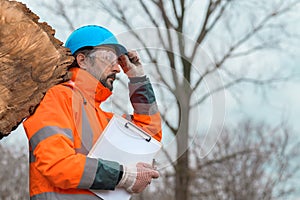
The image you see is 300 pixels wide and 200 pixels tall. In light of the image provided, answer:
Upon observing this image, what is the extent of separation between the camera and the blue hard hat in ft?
13.6

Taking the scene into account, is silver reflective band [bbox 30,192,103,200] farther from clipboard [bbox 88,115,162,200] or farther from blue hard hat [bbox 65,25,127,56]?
blue hard hat [bbox 65,25,127,56]

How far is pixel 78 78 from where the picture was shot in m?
4.08

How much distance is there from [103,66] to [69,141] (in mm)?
563

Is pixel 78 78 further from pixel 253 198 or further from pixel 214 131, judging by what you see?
pixel 253 198

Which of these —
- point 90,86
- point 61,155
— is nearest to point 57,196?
point 61,155

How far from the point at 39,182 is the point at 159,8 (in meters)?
11.3

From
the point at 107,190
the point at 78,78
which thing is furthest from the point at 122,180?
the point at 78,78

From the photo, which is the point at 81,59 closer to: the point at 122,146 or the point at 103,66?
the point at 103,66

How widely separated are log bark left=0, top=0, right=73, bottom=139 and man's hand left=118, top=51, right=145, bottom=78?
13.4 inches

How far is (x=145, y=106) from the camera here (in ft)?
14.5

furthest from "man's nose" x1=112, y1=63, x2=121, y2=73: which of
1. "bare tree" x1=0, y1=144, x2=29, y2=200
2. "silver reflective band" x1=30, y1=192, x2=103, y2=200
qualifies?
"bare tree" x1=0, y1=144, x2=29, y2=200

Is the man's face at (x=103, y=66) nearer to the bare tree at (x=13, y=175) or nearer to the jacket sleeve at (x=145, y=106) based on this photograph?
the jacket sleeve at (x=145, y=106)

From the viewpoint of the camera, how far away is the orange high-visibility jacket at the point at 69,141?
3.66 metres

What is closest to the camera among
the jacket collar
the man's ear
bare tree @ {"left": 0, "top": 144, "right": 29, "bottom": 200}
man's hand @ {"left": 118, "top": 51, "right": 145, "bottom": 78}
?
the jacket collar
